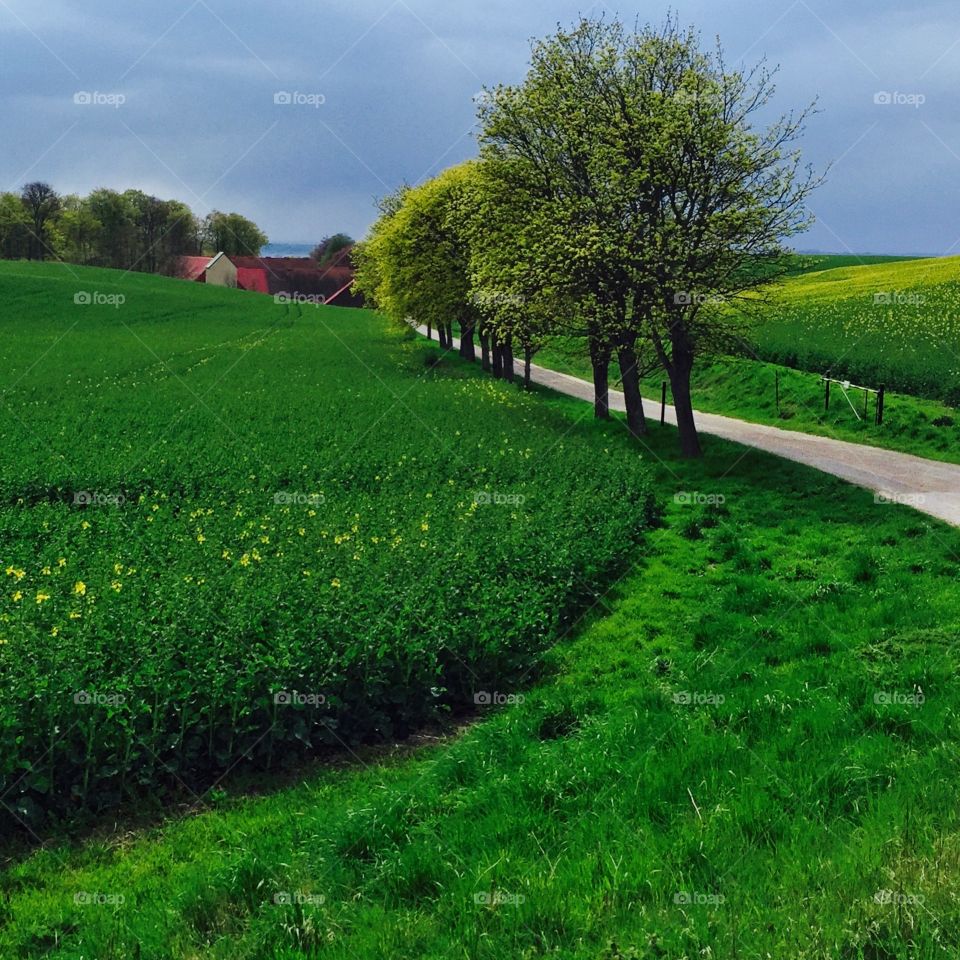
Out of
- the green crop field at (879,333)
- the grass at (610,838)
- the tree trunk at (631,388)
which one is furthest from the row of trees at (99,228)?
the grass at (610,838)

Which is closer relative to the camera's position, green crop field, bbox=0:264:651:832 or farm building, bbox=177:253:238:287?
green crop field, bbox=0:264:651:832

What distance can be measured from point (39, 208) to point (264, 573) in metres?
143

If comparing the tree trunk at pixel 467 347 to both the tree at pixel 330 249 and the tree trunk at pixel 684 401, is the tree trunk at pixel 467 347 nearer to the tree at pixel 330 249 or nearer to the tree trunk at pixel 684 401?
the tree trunk at pixel 684 401

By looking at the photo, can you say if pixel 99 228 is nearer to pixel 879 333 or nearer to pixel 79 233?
pixel 79 233

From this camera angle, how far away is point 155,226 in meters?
148

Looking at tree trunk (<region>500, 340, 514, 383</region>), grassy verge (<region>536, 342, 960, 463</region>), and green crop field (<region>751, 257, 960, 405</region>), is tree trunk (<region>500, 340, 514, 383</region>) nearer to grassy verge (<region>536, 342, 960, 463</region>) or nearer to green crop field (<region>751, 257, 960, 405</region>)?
grassy verge (<region>536, 342, 960, 463</region>)

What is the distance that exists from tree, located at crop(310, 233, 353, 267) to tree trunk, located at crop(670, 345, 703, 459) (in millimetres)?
128002

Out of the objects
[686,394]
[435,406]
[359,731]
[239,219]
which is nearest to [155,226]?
[239,219]

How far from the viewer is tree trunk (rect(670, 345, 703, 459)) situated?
2561 centimetres

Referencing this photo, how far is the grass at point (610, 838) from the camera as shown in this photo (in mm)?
5668

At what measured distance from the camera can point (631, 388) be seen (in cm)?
2908

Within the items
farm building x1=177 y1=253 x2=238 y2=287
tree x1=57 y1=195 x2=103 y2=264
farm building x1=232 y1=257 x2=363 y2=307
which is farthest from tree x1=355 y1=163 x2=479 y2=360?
farm building x1=177 y1=253 x2=238 y2=287

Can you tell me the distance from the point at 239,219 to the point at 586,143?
159159 millimetres

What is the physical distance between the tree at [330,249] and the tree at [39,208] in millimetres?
41999
